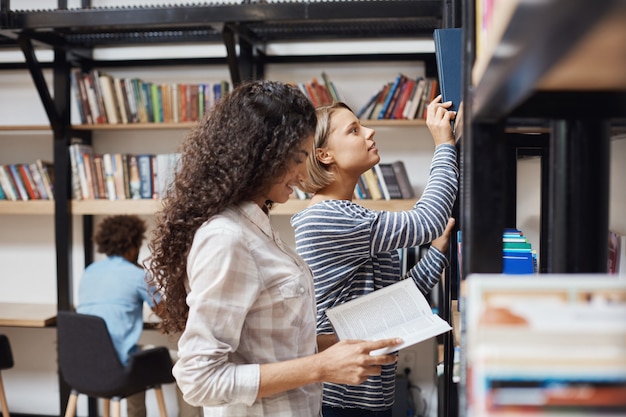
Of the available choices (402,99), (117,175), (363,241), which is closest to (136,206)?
(117,175)

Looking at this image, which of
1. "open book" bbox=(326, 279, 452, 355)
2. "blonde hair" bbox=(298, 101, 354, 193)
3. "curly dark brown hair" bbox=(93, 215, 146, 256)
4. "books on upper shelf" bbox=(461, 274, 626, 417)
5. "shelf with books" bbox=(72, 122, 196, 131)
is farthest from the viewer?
"shelf with books" bbox=(72, 122, 196, 131)

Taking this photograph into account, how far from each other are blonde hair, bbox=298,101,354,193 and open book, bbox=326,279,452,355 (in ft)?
1.17

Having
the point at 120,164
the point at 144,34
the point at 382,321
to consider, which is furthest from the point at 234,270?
the point at 144,34

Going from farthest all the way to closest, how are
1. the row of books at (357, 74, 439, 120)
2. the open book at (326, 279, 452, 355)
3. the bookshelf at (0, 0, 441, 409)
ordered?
the row of books at (357, 74, 439, 120) → the bookshelf at (0, 0, 441, 409) → the open book at (326, 279, 452, 355)

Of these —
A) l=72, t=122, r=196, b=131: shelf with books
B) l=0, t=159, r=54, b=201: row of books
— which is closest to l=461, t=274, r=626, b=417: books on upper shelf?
l=72, t=122, r=196, b=131: shelf with books

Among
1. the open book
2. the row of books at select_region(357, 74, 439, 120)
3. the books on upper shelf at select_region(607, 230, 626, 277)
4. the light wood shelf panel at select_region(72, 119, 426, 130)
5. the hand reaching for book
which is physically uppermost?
the row of books at select_region(357, 74, 439, 120)

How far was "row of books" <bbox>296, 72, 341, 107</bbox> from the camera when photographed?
361cm

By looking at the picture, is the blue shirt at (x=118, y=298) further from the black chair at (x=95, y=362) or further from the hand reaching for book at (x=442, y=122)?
the hand reaching for book at (x=442, y=122)

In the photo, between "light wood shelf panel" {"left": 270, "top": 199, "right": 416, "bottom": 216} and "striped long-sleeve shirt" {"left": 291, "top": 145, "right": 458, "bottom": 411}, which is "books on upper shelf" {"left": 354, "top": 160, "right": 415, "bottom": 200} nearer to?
"light wood shelf panel" {"left": 270, "top": 199, "right": 416, "bottom": 216}

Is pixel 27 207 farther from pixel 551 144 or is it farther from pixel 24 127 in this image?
pixel 551 144

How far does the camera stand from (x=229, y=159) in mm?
1247

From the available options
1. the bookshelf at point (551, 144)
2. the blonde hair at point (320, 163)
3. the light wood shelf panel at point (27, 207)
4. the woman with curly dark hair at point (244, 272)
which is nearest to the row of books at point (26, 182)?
the light wood shelf panel at point (27, 207)

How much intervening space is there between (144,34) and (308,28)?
0.97 m

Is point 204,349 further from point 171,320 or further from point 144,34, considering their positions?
point 144,34
